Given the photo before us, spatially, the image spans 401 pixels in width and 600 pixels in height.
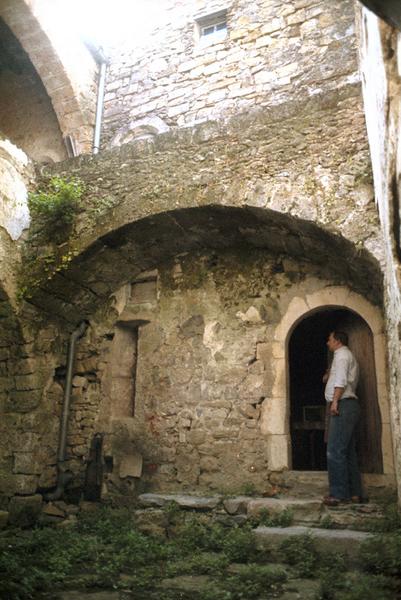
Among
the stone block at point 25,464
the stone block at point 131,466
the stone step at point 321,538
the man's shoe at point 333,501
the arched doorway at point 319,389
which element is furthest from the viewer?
the stone block at point 131,466

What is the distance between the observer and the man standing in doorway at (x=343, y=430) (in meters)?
4.27

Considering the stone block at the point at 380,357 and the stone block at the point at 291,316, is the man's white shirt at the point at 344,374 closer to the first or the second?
the stone block at the point at 380,357

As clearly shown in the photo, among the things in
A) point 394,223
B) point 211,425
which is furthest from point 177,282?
point 394,223

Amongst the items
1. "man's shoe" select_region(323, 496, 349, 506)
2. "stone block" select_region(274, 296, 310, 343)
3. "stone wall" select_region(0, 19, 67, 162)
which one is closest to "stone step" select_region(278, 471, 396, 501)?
"man's shoe" select_region(323, 496, 349, 506)

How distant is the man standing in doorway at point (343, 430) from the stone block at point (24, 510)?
113 inches

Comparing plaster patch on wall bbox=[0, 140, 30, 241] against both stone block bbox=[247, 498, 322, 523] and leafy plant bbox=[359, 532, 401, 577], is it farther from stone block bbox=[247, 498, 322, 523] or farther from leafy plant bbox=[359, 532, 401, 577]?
leafy plant bbox=[359, 532, 401, 577]

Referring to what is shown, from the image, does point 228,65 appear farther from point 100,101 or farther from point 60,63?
point 60,63

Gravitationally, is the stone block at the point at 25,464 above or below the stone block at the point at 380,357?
below

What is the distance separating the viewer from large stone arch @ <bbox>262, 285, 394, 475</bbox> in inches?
180

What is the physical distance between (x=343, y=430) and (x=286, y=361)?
0.93 meters

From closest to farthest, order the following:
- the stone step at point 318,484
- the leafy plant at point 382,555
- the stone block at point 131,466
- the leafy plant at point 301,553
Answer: the leafy plant at point 382,555 → the leafy plant at point 301,553 → the stone step at point 318,484 → the stone block at point 131,466

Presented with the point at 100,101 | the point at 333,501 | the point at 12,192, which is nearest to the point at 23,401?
the point at 12,192

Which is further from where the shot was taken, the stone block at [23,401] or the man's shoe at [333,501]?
the stone block at [23,401]

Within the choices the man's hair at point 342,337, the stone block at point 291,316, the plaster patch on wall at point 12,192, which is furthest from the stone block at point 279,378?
the plaster patch on wall at point 12,192
